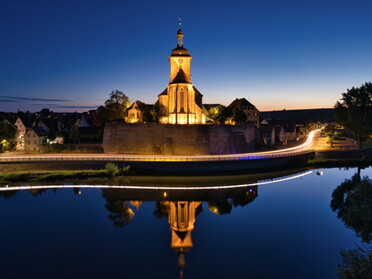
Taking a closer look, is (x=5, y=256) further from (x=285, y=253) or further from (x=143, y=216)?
(x=285, y=253)

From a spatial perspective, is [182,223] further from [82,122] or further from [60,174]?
[82,122]

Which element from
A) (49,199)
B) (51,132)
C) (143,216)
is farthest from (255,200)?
(51,132)

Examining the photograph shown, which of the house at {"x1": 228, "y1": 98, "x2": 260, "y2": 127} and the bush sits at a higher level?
the house at {"x1": 228, "y1": 98, "x2": 260, "y2": 127}

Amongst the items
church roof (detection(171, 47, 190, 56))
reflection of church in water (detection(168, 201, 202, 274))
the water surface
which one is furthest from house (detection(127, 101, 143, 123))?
reflection of church in water (detection(168, 201, 202, 274))

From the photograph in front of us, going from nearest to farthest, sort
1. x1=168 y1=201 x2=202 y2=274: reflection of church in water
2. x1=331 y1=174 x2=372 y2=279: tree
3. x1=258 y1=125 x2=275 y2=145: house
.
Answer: x1=331 y1=174 x2=372 y2=279: tree < x1=168 y1=201 x2=202 y2=274: reflection of church in water < x1=258 y1=125 x2=275 y2=145: house

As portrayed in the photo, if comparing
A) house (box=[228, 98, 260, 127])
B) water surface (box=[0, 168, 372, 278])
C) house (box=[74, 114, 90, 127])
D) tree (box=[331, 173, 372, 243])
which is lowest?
water surface (box=[0, 168, 372, 278])

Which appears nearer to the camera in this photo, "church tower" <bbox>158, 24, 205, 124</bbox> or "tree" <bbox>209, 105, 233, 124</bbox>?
"church tower" <bbox>158, 24, 205, 124</bbox>

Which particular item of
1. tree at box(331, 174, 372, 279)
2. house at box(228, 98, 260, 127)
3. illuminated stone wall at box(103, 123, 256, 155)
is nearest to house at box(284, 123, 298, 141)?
house at box(228, 98, 260, 127)

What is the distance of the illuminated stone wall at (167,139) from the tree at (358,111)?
16581 millimetres

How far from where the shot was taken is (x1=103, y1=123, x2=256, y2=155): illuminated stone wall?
31844 millimetres

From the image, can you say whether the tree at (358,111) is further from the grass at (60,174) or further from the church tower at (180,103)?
the grass at (60,174)

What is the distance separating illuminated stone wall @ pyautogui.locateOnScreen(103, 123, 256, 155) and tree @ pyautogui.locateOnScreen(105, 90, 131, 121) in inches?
212

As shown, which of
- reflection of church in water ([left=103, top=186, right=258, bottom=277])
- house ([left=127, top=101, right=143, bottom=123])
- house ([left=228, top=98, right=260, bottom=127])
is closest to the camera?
reflection of church in water ([left=103, top=186, right=258, bottom=277])

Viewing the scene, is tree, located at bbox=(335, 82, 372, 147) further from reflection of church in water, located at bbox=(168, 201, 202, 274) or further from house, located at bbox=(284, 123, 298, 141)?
reflection of church in water, located at bbox=(168, 201, 202, 274)
